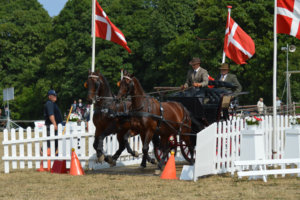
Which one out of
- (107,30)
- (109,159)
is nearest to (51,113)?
(109,159)

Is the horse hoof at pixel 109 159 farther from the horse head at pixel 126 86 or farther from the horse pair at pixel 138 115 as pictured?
the horse head at pixel 126 86

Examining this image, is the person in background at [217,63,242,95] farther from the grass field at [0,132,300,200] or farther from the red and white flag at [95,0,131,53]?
the red and white flag at [95,0,131,53]

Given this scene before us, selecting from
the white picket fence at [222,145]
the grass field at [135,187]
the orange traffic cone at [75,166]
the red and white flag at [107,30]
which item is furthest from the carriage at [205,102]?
the red and white flag at [107,30]

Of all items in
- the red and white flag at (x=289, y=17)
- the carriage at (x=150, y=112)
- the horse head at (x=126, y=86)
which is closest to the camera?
the horse head at (x=126, y=86)

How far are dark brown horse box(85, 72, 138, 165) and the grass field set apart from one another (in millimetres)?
807

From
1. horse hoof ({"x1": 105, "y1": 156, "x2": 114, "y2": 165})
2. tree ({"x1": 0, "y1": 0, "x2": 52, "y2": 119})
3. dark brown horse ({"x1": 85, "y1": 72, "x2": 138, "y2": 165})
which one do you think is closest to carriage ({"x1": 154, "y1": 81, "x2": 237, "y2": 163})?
dark brown horse ({"x1": 85, "y1": 72, "x2": 138, "y2": 165})

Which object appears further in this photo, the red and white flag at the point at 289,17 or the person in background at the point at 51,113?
the person in background at the point at 51,113

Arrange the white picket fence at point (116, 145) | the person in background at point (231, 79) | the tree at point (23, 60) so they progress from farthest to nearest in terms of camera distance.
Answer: the tree at point (23, 60), the person in background at point (231, 79), the white picket fence at point (116, 145)

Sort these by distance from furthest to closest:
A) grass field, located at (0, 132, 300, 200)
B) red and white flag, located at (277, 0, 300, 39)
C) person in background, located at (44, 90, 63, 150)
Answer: person in background, located at (44, 90, 63, 150) < red and white flag, located at (277, 0, 300, 39) < grass field, located at (0, 132, 300, 200)

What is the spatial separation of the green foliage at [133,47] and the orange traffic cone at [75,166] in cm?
2921

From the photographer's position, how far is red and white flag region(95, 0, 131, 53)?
17.8 metres

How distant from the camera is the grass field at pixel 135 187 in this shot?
976cm

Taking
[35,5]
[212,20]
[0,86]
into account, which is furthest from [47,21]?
[212,20]

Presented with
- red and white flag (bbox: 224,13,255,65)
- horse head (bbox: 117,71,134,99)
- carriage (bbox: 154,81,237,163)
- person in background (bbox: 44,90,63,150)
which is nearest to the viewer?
horse head (bbox: 117,71,134,99)
